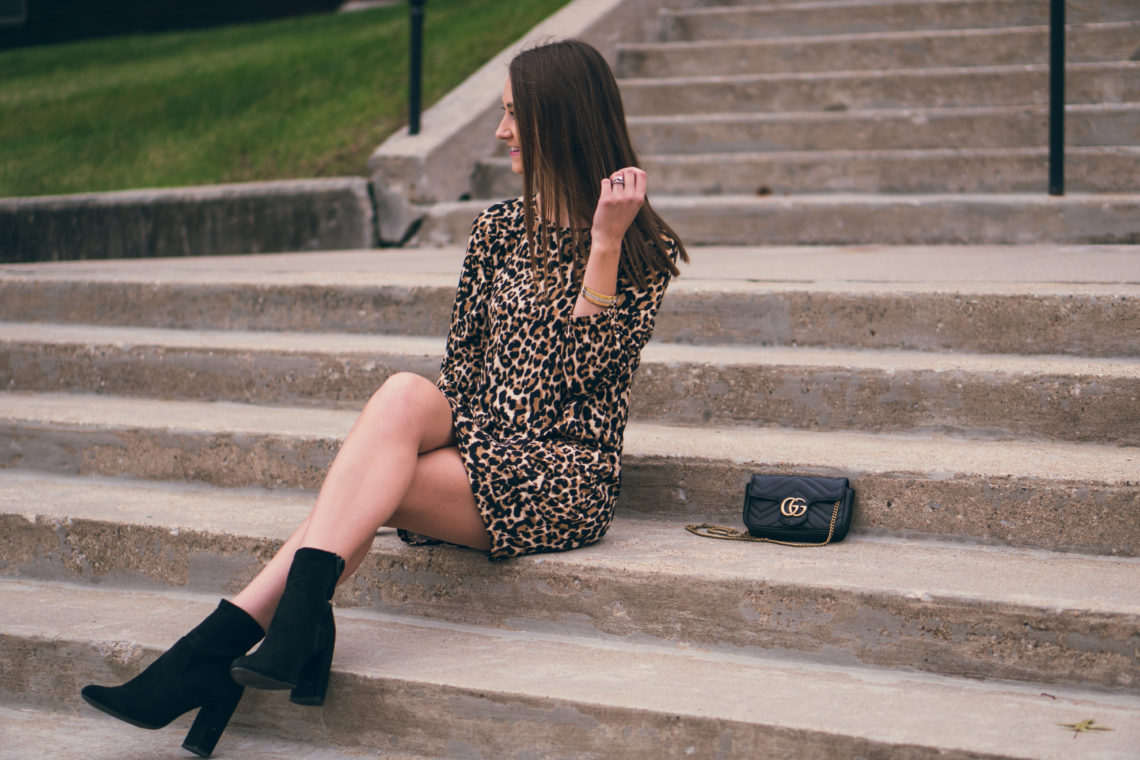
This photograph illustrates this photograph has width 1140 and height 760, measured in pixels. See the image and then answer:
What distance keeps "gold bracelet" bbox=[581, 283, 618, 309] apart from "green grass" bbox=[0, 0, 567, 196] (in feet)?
11.7

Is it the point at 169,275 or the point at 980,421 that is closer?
the point at 980,421

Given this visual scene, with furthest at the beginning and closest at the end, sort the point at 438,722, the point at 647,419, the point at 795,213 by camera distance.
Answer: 1. the point at 795,213
2. the point at 647,419
3. the point at 438,722

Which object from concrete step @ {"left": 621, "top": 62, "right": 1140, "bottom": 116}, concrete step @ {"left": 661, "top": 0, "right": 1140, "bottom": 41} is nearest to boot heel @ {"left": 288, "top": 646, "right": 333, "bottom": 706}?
concrete step @ {"left": 621, "top": 62, "right": 1140, "bottom": 116}

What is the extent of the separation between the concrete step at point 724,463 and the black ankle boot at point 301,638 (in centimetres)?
91

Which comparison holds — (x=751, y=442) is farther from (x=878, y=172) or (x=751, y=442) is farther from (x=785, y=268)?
(x=878, y=172)

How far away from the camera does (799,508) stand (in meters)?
2.89

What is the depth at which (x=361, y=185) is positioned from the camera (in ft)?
19.1

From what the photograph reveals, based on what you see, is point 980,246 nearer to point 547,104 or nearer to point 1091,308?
point 1091,308

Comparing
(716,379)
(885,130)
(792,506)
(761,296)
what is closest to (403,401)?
(792,506)

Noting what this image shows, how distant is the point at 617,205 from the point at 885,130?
3.36 m

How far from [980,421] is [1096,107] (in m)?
2.92

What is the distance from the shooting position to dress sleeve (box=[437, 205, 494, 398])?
3.13 metres

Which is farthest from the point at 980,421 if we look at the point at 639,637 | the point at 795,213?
the point at 795,213

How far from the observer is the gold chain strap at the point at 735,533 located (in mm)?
2869
